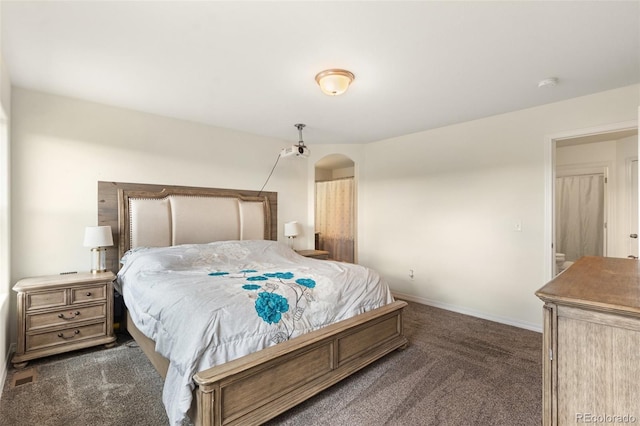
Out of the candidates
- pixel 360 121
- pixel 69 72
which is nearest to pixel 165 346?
pixel 69 72

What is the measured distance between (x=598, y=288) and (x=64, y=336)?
3667 millimetres

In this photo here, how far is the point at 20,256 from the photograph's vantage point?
9.12 ft

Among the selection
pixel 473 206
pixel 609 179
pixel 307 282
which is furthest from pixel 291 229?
pixel 609 179

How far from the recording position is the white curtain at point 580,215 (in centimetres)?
Answer: 477

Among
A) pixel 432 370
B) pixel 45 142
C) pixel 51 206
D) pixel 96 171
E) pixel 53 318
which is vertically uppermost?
pixel 45 142

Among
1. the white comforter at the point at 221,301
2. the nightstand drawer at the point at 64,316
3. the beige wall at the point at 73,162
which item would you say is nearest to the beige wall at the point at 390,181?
the beige wall at the point at 73,162

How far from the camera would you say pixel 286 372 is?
1890 millimetres

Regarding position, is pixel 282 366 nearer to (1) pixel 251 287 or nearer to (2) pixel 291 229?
(1) pixel 251 287

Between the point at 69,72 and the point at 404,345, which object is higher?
the point at 69,72

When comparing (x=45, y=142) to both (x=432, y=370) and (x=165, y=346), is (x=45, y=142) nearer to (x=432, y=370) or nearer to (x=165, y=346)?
(x=165, y=346)

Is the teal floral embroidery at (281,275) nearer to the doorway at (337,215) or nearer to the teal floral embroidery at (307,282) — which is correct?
the teal floral embroidery at (307,282)

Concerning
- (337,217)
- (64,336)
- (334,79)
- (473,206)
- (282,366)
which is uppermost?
(334,79)

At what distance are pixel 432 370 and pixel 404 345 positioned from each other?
1.24ft

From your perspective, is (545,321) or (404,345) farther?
(404,345)
